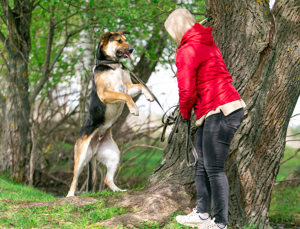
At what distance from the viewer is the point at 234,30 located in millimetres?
3816

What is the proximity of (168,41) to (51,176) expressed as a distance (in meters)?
5.01

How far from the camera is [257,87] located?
12.2 ft

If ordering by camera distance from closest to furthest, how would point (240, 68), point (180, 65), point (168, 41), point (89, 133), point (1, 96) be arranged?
point (180, 65) < point (240, 68) < point (89, 133) < point (1, 96) < point (168, 41)

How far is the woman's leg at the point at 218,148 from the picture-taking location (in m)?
→ 2.82

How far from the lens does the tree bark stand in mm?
3732

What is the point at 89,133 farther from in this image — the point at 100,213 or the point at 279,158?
the point at 279,158

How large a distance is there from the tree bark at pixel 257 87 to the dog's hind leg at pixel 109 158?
0.74 metres

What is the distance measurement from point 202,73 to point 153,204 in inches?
62.1

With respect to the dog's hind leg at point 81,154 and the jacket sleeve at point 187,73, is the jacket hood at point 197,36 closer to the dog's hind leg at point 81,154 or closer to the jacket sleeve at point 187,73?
the jacket sleeve at point 187,73

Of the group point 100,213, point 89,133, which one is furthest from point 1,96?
point 100,213

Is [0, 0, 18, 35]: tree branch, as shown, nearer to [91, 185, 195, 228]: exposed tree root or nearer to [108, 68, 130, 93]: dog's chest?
[108, 68, 130, 93]: dog's chest

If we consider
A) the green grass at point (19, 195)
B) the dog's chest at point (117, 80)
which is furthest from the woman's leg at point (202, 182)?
the green grass at point (19, 195)


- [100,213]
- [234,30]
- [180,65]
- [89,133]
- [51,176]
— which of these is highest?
[234,30]

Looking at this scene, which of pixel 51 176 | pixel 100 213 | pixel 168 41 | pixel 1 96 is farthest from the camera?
pixel 168 41
